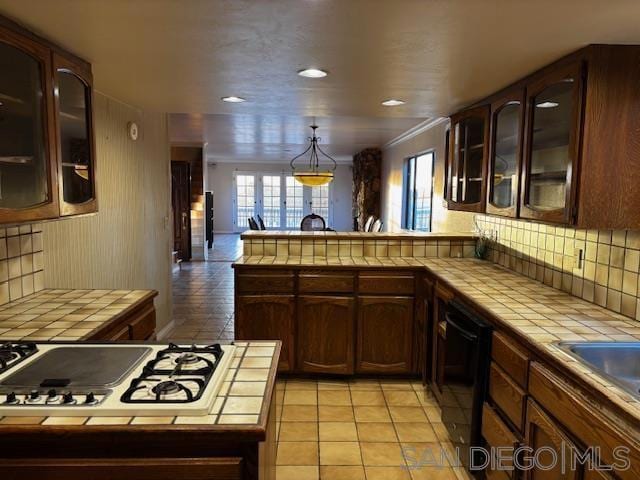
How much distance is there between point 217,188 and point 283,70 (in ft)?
37.8

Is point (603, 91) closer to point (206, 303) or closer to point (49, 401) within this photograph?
point (49, 401)

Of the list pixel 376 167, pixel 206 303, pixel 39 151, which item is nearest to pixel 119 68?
pixel 39 151

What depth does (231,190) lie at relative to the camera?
13.4m

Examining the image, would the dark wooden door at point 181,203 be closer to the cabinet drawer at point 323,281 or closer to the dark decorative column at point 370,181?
the dark decorative column at point 370,181

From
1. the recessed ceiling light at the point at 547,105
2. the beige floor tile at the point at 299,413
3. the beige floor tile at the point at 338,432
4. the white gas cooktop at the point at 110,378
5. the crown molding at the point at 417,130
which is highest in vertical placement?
the crown molding at the point at 417,130

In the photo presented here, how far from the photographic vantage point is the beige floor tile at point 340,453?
2301 mm

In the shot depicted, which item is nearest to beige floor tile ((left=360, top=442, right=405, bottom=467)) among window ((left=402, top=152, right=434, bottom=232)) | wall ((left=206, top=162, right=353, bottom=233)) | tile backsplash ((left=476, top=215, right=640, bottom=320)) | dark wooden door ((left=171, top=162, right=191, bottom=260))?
tile backsplash ((left=476, top=215, right=640, bottom=320))

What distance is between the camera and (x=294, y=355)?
3.17 m

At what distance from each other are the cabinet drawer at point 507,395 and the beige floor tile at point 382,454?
0.69 m

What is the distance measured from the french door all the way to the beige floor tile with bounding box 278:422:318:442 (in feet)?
36.0

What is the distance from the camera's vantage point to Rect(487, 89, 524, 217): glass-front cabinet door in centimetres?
233

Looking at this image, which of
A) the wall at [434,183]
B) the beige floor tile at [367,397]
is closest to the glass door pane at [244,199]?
the wall at [434,183]

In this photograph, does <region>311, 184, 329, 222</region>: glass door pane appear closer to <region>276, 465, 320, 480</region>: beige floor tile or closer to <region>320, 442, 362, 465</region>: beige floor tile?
<region>320, 442, 362, 465</region>: beige floor tile

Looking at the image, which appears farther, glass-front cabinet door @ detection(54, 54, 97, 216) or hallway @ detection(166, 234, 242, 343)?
hallway @ detection(166, 234, 242, 343)
